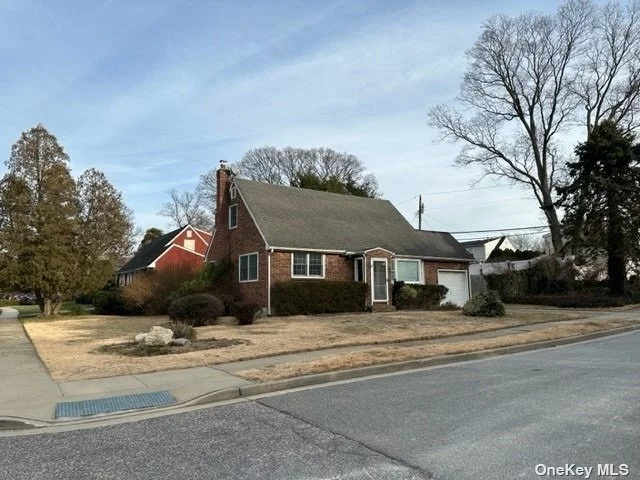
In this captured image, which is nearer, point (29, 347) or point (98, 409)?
point (98, 409)

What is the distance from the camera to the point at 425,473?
476 centimetres

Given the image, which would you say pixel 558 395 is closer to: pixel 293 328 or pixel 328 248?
pixel 293 328

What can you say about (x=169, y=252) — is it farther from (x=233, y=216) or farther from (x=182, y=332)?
(x=182, y=332)

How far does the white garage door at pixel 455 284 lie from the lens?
30.0 metres

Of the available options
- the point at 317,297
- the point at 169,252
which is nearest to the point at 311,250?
the point at 317,297

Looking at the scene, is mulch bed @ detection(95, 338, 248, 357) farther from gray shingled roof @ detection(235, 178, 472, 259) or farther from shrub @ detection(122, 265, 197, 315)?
Answer: shrub @ detection(122, 265, 197, 315)

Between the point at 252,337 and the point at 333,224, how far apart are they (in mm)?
13949

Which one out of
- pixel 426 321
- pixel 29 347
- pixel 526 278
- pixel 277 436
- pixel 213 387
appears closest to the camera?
pixel 277 436

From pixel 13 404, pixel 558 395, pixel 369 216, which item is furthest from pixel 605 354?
pixel 369 216

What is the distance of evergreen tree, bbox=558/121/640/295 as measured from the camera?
28344mm

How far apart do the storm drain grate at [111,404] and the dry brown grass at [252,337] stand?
6.66 feet

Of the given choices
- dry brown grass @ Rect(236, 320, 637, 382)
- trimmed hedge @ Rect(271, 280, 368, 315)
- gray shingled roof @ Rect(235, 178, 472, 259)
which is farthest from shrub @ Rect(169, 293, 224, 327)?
dry brown grass @ Rect(236, 320, 637, 382)

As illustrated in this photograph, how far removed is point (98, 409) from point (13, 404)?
1.39 metres

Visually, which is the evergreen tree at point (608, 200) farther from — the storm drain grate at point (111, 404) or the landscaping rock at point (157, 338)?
the storm drain grate at point (111, 404)
